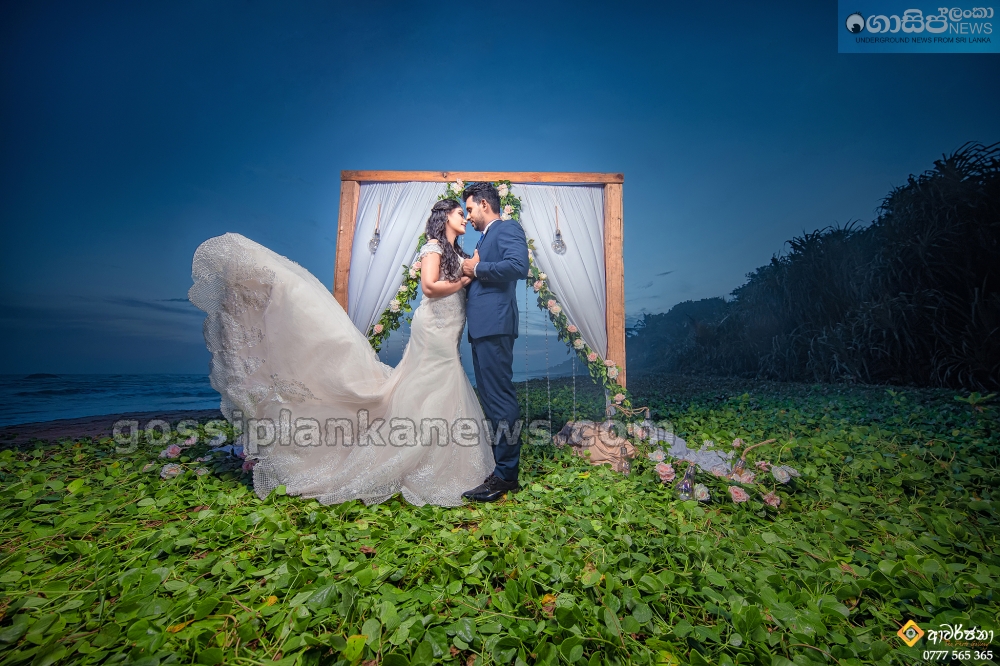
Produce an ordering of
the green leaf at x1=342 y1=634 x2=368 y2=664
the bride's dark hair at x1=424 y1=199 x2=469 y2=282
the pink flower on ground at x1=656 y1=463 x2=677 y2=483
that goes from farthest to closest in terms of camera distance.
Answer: the bride's dark hair at x1=424 y1=199 x2=469 y2=282
the pink flower on ground at x1=656 y1=463 x2=677 y2=483
the green leaf at x1=342 y1=634 x2=368 y2=664

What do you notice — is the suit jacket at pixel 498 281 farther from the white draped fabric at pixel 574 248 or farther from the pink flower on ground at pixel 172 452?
the pink flower on ground at pixel 172 452

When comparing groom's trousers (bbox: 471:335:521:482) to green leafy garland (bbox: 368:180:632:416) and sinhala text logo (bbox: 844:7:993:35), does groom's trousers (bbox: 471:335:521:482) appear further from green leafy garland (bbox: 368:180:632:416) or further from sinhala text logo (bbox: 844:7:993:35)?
sinhala text logo (bbox: 844:7:993:35)

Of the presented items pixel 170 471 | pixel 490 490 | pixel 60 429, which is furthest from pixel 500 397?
pixel 60 429

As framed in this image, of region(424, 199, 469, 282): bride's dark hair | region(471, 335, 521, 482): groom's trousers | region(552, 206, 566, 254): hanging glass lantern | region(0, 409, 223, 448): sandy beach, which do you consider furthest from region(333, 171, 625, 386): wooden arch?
region(0, 409, 223, 448): sandy beach

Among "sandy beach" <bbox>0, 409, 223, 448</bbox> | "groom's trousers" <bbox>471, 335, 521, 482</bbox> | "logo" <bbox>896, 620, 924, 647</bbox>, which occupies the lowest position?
"logo" <bbox>896, 620, 924, 647</bbox>

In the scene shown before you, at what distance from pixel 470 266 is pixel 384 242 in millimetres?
1355

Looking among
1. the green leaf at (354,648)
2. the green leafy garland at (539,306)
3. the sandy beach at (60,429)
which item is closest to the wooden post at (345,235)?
the green leafy garland at (539,306)

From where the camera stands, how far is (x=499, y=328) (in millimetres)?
1958

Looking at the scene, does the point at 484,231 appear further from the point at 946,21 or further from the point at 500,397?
the point at 946,21

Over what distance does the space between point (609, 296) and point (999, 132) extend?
5.24m

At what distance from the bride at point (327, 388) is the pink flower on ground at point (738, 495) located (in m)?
1.17

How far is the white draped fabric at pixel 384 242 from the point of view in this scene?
3039mm

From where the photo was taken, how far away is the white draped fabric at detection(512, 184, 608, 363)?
3053 mm

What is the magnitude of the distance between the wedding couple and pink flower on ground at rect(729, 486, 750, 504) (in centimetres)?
102
